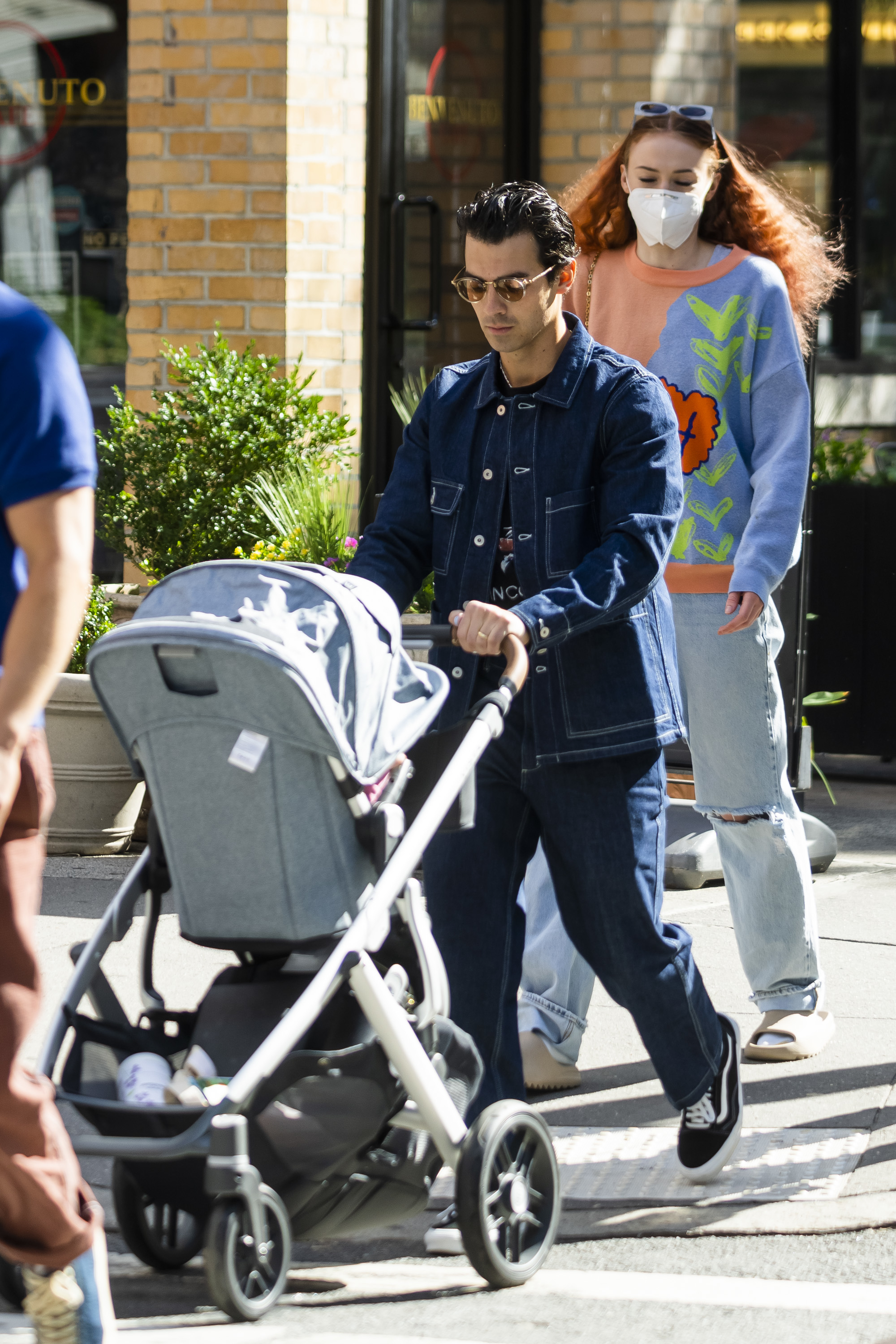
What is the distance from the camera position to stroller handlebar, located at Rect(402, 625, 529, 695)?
3416 mm

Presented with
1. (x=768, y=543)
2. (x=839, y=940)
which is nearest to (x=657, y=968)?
(x=768, y=543)

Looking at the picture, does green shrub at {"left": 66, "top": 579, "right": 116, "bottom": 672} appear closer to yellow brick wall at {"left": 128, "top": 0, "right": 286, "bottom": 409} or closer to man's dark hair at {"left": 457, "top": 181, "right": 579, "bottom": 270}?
yellow brick wall at {"left": 128, "top": 0, "right": 286, "bottom": 409}

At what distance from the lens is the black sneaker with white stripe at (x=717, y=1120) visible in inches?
153

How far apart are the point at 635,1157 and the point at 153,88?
500 centimetres

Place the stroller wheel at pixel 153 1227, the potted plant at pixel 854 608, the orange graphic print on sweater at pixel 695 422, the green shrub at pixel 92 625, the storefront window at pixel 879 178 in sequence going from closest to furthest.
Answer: the stroller wheel at pixel 153 1227
the orange graphic print on sweater at pixel 695 422
the green shrub at pixel 92 625
the potted plant at pixel 854 608
the storefront window at pixel 879 178

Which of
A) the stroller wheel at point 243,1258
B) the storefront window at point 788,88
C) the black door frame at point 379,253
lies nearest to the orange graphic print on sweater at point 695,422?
the stroller wheel at point 243,1258

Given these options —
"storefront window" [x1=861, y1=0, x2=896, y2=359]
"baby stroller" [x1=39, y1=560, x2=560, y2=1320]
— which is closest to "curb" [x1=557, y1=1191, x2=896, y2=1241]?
"baby stroller" [x1=39, y1=560, x2=560, y2=1320]

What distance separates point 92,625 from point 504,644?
3.46 meters

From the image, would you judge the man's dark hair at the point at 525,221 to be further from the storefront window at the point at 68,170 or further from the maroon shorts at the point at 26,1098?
the storefront window at the point at 68,170

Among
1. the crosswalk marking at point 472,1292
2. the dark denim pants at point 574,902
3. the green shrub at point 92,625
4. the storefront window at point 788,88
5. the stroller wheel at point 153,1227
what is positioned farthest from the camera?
the storefront window at point 788,88

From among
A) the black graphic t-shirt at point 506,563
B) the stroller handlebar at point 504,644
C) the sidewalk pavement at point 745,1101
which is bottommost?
the sidewalk pavement at point 745,1101

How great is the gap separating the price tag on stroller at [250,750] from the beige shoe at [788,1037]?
2.03m

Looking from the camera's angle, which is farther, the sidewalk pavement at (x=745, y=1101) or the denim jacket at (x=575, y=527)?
the sidewalk pavement at (x=745, y=1101)

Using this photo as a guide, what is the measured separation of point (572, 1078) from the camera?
456 centimetres
